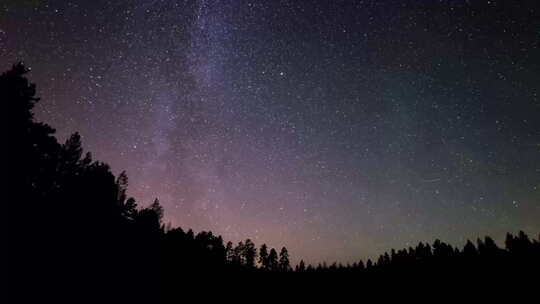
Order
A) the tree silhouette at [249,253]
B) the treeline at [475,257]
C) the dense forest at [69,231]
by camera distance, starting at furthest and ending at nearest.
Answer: the tree silhouette at [249,253] → the treeline at [475,257] → the dense forest at [69,231]

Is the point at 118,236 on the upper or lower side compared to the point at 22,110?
lower

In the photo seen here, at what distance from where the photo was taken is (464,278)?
66.2m


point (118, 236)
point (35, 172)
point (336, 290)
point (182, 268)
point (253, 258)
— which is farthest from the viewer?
point (253, 258)

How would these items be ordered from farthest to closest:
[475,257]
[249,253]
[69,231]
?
[249,253] → [475,257] → [69,231]

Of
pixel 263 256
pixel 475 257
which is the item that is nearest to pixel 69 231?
pixel 475 257

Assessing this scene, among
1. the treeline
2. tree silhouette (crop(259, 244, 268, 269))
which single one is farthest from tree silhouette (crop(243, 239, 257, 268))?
the treeline

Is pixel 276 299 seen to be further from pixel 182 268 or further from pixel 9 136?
pixel 9 136

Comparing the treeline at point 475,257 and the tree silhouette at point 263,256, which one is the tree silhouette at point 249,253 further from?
the treeline at point 475,257

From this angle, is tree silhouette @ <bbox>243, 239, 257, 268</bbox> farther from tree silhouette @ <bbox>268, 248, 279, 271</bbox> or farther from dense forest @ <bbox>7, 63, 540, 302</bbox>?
dense forest @ <bbox>7, 63, 540, 302</bbox>

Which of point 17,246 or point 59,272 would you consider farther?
point 59,272

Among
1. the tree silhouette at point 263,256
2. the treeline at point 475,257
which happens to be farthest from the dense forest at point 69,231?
the tree silhouette at point 263,256

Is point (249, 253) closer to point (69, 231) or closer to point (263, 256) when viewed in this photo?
point (263, 256)

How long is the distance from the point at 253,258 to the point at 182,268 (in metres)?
102

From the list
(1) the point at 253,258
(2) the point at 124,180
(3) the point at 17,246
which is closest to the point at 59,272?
(3) the point at 17,246
